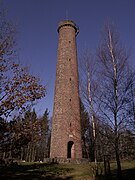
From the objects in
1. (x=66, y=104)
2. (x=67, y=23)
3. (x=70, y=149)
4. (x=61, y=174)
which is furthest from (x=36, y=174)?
(x=67, y=23)

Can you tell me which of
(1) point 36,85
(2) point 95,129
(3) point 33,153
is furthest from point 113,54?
(3) point 33,153

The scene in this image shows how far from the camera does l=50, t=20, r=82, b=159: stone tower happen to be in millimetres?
20656

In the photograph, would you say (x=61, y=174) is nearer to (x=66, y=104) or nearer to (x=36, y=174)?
(x=36, y=174)

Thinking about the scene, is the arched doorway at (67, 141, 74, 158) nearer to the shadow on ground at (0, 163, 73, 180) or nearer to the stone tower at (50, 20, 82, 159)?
the stone tower at (50, 20, 82, 159)

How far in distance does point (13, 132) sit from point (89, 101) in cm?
561

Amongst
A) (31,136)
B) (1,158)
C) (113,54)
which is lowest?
(1,158)

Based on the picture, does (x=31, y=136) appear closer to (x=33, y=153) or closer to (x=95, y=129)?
(x=95, y=129)

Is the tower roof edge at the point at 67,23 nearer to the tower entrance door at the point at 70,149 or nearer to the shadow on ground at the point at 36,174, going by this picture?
the tower entrance door at the point at 70,149

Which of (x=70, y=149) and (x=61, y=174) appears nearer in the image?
(x=61, y=174)

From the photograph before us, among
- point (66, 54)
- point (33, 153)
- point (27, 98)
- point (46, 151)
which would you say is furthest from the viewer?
point (46, 151)

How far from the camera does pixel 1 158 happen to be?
6.09 meters

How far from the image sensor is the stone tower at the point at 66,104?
2066 cm

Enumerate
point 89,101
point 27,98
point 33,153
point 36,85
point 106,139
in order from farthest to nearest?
point 33,153 → point 89,101 → point 106,139 → point 36,85 → point 27,98

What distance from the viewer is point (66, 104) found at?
2209 centimetres
